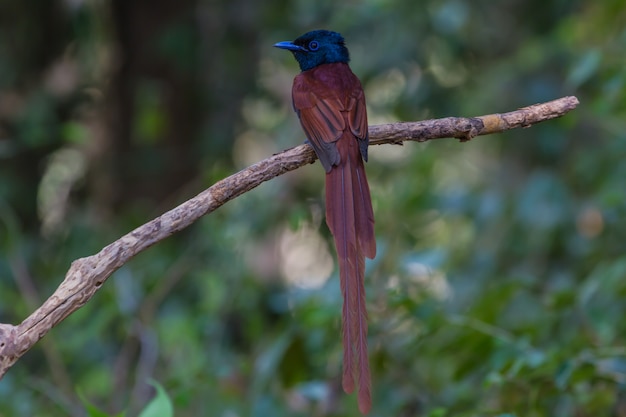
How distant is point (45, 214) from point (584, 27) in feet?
11.7

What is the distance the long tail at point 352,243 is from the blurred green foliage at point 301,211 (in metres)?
0.50

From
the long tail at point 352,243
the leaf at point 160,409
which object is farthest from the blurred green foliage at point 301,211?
the leaf at point 160,409

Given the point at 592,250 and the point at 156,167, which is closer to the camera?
the point at 592,250

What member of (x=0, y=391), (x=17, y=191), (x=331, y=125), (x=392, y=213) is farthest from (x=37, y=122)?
(x=331, y=125)

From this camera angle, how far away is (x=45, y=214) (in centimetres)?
602

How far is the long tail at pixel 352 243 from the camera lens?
2029 mm

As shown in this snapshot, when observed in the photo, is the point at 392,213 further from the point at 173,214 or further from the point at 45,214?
the point at 45,214

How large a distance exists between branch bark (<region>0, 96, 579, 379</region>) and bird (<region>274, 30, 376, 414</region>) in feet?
0.36

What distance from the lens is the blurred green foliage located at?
3.21m

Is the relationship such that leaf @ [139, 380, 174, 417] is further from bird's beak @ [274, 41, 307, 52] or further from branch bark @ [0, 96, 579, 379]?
bird's beak @ [274, 41, 307, 52]

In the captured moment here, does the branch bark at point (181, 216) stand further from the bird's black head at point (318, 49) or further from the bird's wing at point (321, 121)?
the bird's black head at point (318, 49)

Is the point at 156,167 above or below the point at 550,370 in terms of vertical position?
above

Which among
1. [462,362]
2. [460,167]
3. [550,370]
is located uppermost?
[460,167]

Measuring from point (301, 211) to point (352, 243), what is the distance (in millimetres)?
1467
